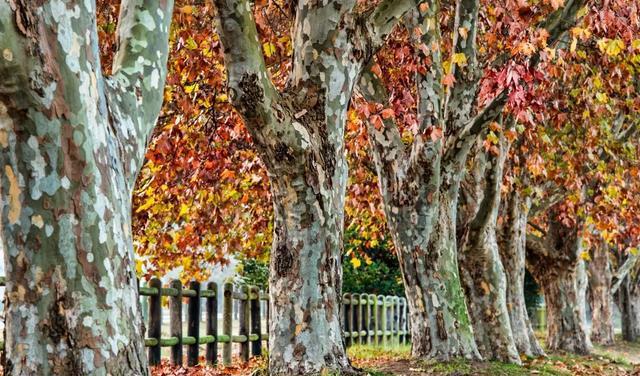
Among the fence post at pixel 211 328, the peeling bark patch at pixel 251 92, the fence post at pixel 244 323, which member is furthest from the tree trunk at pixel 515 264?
the peeling bark patch at pixel 251 92

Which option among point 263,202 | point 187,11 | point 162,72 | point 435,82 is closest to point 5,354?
point 162,72

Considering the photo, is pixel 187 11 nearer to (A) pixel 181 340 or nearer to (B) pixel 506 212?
(A) pixel 181 340

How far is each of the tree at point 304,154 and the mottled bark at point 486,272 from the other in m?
4.82

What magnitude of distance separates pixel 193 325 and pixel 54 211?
27.4 ft

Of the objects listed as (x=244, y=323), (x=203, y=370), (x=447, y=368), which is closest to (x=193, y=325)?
(x=203, y=370)

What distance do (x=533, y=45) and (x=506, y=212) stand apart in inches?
262

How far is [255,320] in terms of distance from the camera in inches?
558

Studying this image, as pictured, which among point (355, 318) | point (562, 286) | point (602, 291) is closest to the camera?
point (562, 286)

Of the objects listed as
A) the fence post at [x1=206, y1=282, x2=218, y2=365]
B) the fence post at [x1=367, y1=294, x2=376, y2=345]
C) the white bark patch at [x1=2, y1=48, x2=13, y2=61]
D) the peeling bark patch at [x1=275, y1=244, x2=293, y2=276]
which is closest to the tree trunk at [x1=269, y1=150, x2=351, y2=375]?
the peeling bark patch at [x1=275, y1=244, x2=293, y2=276]

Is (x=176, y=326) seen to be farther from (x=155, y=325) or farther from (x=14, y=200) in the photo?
(x=14, y=200)

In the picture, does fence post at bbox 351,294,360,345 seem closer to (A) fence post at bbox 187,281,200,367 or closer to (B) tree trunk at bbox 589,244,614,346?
(A) fence post at bbox 187,281,200,367

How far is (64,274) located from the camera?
3.83m

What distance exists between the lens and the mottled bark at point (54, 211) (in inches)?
151

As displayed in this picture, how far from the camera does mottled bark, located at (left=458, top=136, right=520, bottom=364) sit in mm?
11195
